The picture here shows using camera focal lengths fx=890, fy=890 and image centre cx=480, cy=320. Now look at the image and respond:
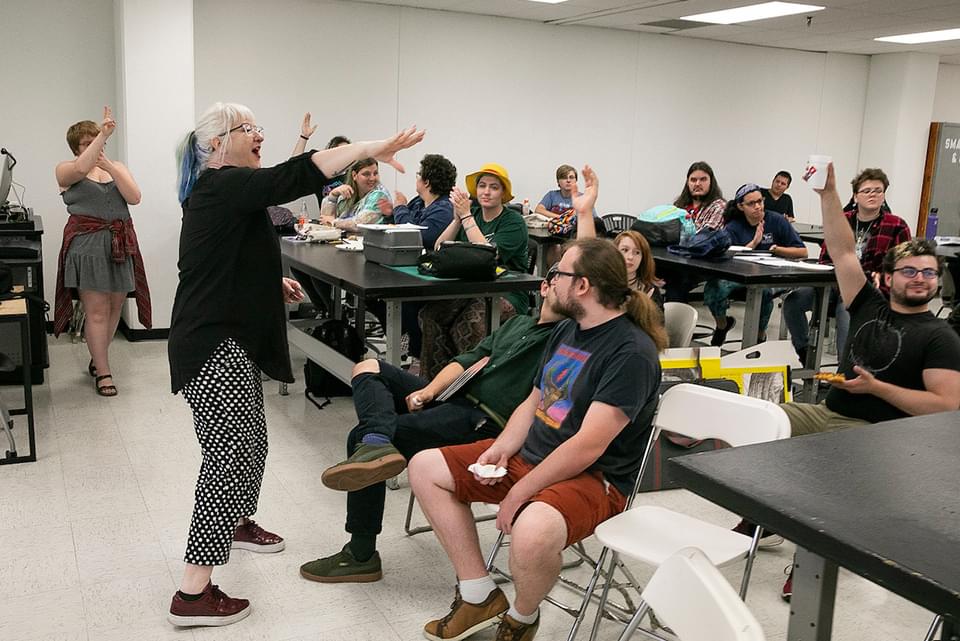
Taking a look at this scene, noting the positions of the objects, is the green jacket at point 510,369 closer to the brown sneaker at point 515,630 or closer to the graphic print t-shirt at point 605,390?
the graphic print t-shirt at point 605,390

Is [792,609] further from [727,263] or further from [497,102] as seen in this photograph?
[497,102]

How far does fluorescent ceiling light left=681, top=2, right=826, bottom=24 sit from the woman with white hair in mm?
5612

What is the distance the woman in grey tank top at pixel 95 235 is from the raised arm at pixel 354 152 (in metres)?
3.00

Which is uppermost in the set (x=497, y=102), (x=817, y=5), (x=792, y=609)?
(x=817, y=5)

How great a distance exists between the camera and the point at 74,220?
4891 millimetres

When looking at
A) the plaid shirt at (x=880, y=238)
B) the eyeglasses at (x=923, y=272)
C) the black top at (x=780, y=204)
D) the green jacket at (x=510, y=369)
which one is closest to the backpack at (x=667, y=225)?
the plaid shirt at (x=880, y=238)

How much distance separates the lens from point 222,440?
99.7 inches

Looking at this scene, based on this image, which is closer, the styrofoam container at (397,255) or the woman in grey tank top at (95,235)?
the styrofoam container at (397,255)

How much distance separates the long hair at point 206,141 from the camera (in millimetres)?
2490

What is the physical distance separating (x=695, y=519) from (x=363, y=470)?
92 cm

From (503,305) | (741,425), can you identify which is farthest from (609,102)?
(741,425)

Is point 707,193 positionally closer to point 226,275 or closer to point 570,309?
point 570,309

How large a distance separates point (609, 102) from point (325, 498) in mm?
6182

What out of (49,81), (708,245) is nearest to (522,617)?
(708,245)
